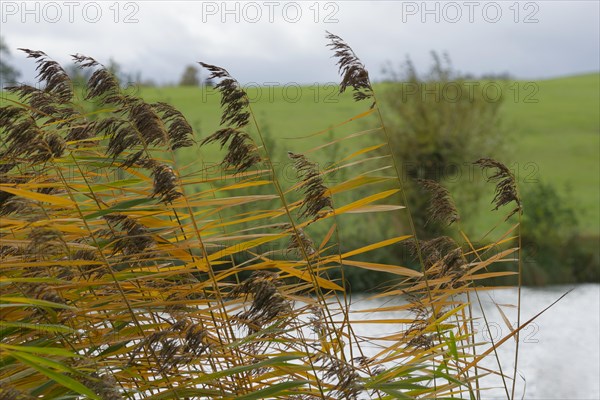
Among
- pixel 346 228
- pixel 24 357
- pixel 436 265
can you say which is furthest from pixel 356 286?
pixel 24 357

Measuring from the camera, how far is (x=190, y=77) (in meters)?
33.7

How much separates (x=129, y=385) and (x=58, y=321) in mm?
224

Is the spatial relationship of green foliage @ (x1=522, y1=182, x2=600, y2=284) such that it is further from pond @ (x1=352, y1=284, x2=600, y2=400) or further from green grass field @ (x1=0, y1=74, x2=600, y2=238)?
green grass field @ (x1=0, y1=74, x2=600, y2=238)

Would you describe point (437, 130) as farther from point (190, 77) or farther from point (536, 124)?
point (190, 77)

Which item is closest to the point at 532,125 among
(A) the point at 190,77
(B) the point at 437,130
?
(B) the point at 437,130

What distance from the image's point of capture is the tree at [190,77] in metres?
32.7

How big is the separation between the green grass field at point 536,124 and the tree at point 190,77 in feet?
6.50

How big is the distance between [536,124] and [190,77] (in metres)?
16.3

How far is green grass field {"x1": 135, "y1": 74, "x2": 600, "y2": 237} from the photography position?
1703 centimetres

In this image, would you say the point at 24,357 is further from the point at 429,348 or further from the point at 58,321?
the point at 429,348

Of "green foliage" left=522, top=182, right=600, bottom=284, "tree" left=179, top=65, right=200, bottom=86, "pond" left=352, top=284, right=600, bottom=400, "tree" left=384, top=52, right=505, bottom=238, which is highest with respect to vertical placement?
"tree" left=179, top=65, right=200, bottom=86

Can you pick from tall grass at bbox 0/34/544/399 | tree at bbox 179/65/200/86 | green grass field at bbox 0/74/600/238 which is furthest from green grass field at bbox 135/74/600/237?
tall grass at bbox 0/34/544/399

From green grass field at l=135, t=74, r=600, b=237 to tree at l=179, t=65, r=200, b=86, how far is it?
1982 millimetres

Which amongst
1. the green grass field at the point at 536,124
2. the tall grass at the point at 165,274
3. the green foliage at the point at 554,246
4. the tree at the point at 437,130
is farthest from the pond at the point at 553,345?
the tall grass at the point at 165,274
